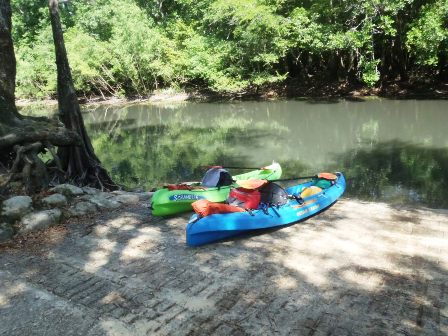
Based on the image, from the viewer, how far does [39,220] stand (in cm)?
525

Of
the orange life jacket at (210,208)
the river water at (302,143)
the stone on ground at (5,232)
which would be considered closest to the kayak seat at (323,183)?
the river water at (302,143)

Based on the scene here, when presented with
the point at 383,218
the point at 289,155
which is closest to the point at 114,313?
the point at 383,218

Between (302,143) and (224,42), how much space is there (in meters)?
11.4

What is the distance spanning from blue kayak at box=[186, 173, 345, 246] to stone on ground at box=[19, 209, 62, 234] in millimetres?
1752

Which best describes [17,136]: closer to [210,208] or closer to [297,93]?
[210,208]

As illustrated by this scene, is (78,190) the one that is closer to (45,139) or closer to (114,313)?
(45,139)

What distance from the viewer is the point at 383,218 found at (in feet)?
19.8

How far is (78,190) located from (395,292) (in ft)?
14.9

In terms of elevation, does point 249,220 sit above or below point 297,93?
above

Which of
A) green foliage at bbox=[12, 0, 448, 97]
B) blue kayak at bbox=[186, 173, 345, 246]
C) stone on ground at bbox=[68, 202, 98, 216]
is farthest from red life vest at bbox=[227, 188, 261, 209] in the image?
green foliage at bbox=[12, 0, 448, 97]

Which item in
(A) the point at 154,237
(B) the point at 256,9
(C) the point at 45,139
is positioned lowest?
(A) the point at 154,237

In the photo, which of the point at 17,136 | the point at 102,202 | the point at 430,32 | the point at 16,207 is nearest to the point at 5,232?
the point at 16,207

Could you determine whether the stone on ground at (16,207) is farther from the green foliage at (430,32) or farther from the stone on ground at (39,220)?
the green foliage at (430,32)

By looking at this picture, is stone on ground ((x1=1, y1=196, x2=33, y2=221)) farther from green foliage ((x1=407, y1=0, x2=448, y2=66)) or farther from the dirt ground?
green foliage ((x1=407, y1=0, x2=448, y2=66))
